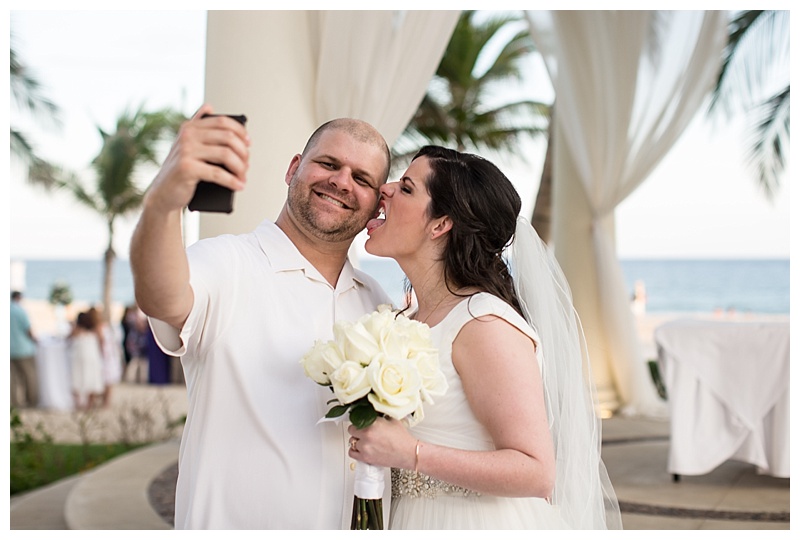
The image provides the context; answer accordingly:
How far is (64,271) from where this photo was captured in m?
66.0

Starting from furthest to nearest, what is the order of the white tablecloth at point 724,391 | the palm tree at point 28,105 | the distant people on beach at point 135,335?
the distant people on beach at point 135,335 → the palm tree at point 28,105 → the white tablecloth at point 724,391

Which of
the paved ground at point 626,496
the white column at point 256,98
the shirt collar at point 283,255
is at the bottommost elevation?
the paved ground at point 626,496

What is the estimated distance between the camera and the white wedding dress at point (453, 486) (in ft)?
7.90

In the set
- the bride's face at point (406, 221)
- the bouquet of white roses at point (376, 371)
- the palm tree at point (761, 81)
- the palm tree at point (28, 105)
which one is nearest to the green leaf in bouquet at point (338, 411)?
the bouquet of white roses at point (376, 371)

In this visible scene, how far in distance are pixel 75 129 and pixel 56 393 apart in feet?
99.8

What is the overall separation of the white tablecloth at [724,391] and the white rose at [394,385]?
14.2 feet

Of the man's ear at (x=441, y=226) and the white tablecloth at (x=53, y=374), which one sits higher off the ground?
the man's ear at (x=441, y=226)

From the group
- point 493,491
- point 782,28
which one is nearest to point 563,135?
point 782,28

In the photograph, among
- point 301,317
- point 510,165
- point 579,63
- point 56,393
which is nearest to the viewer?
point 301,317

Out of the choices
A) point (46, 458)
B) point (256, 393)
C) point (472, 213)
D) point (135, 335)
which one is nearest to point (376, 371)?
point (256, 393)

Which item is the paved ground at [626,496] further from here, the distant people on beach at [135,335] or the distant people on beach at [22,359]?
the distant people on beach at [135,335]

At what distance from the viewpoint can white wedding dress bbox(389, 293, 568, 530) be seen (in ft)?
7.90

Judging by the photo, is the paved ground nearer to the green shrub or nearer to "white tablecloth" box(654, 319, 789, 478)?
"white tablecloth" box(654, 319, 789, 478)

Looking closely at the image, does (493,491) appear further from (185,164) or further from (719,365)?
(719,365)
